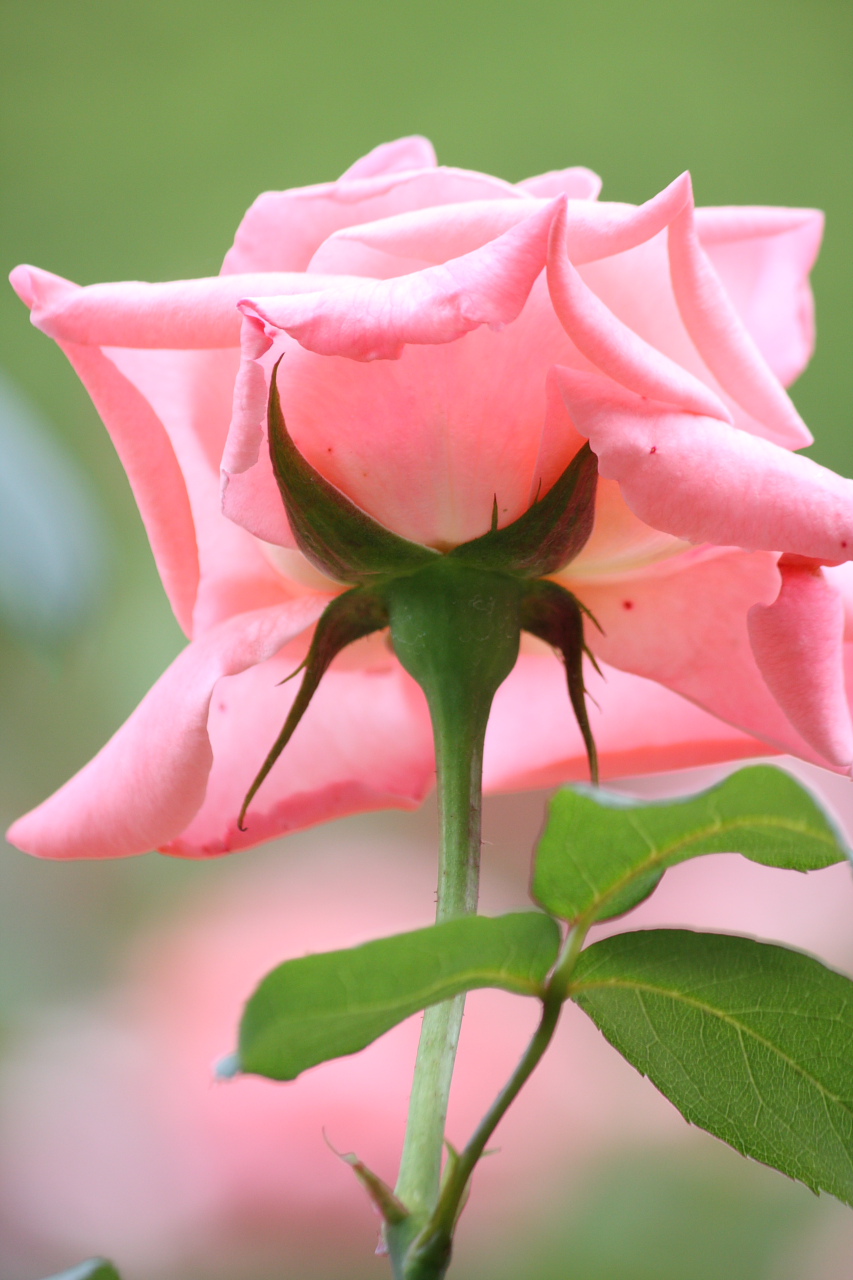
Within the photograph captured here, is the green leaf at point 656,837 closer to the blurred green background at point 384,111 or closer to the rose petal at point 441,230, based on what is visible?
the rose petal at point 441,230

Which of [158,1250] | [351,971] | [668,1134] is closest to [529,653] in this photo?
[351,971]

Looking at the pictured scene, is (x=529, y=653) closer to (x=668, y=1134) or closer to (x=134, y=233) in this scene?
(x=668, y=1134)

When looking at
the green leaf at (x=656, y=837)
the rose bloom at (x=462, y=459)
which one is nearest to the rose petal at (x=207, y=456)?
the rose bloom at (x=462, y=459)

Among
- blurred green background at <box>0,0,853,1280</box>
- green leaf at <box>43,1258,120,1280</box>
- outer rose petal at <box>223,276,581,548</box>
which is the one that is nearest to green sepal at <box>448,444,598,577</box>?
outer rose petal at <box>223,276,581,548</box>

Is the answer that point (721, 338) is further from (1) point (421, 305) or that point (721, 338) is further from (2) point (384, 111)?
(2) point (384, 111)

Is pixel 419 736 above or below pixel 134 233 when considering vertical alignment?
below

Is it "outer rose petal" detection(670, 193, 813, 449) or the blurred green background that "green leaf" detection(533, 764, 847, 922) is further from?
the blurred green background
